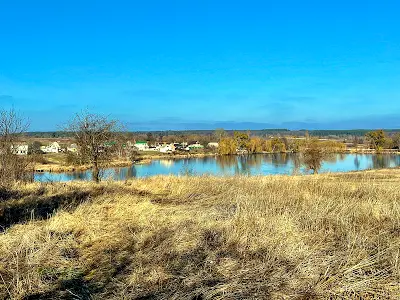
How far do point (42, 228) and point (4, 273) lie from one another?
63.8 inches

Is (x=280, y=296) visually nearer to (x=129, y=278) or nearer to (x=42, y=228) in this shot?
(x=129, y=278)

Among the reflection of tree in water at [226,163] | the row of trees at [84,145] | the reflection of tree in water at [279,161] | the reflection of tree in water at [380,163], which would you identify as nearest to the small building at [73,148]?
the row of trees at [84,145]

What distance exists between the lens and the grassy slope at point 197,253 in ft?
10.6

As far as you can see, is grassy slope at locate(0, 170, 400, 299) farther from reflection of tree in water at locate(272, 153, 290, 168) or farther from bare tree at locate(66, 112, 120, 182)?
reflection of tree in water at locate(272, 153, 290, 168)

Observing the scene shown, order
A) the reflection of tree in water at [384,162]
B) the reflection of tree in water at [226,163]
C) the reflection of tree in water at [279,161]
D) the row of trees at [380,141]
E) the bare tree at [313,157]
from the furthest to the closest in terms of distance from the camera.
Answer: the row of trees at [380,141] < the reflection of tree in water at [279,161] < the reflection of tree in water at [384,162] < the reflection of tree in water at [226,163] < the bare tree at [313,157]

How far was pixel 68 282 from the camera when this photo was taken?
3.56 m

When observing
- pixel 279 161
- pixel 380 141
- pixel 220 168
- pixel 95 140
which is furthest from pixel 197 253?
pixel 380 141

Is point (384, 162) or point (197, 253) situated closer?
point (197, 253)

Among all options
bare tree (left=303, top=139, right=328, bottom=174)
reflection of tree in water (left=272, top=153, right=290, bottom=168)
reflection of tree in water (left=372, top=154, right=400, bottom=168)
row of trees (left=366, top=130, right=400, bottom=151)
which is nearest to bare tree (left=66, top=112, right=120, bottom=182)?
bare tree (left=303, top=139, right=328, bottom=174)

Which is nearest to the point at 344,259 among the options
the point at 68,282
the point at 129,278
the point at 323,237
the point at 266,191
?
the point at 323,237

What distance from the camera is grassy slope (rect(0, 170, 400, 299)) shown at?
3.23m

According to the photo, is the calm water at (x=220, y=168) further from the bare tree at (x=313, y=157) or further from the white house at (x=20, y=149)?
the white house at (x=20, y=149)

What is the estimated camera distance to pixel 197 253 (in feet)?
13.7

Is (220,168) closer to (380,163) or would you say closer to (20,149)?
(20,149)
